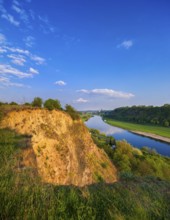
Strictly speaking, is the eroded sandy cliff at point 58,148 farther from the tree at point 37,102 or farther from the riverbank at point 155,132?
the riverbank at point 155,132

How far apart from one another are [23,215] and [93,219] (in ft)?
4.03

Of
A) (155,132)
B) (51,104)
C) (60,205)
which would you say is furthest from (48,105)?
(155,132)

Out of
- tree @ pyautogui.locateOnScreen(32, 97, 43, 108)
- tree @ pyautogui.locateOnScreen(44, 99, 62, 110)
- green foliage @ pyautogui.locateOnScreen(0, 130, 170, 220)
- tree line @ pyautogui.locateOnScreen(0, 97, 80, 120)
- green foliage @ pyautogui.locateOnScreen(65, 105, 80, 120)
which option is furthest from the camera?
green foliage @ pyautogui.locateOnScreen(65, 105, 80, 120)

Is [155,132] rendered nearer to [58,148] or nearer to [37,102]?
[37,102]

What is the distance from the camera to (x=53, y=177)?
14523mm

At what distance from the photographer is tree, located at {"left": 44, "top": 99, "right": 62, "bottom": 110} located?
23183 millimetres

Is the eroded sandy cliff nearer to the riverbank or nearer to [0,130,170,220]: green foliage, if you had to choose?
[0,130,170,220]: green foliage

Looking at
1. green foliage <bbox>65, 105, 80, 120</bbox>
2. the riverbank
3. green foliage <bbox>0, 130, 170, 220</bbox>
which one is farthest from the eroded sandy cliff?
the riverbank

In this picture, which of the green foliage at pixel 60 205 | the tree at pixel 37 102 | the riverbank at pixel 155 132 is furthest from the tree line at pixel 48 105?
the riverbank at pixel 155 132

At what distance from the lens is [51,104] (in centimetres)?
2408

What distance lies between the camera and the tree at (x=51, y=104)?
2318cm

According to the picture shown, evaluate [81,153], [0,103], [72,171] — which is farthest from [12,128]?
[81,153]

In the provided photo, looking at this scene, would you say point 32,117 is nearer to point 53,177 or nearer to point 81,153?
point 53,177

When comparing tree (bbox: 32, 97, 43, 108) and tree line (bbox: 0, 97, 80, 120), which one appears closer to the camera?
tree line (bbox: 0, 97, 80, 120)
